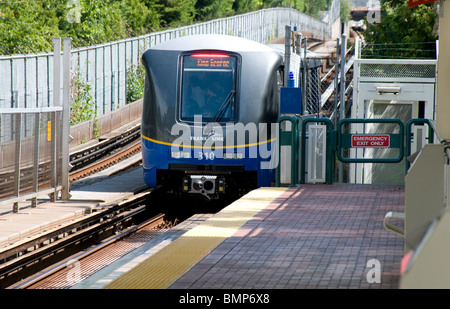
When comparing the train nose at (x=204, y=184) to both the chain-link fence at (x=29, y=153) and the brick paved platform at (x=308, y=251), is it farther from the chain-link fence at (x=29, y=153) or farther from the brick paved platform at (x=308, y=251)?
the chain-link fence at (x=29, y=153)

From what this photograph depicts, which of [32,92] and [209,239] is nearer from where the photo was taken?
[209,239]

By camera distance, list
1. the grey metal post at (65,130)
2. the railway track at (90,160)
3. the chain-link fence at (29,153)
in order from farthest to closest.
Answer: the grey metal post at (65,130) → the railway track at (90,160) → the chain-link fence at (29,153)

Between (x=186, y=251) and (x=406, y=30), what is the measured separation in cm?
2015

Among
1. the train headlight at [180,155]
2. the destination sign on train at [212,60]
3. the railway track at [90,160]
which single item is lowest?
the railway track at [90,160]

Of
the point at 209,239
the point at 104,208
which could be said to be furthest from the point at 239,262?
the point at 104,208

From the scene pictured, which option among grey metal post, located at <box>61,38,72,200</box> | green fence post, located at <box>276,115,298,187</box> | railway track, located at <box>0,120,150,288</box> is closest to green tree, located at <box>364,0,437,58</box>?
green fence post, located at <box>276,115,298,187</box>

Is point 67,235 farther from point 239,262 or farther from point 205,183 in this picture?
point 239,262

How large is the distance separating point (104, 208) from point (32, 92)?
12231 mm

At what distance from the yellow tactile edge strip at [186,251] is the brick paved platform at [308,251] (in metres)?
0.12

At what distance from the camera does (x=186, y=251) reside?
873 cm

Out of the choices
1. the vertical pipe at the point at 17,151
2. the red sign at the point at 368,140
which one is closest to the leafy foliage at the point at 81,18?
the vertical pipe at the point at 17,151

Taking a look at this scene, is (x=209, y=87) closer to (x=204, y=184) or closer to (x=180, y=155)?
(x=180, y=155)

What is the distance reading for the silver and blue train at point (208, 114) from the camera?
1474 cm
